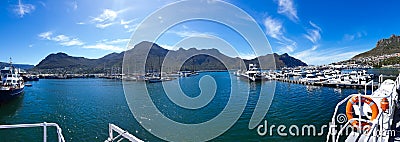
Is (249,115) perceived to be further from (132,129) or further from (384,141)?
(384,141)

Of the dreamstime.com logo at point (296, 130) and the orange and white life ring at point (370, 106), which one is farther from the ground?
the orange and white life ring at point (370, 106)

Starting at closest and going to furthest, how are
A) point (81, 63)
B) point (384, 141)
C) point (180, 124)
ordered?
point (384, 141), point (180, 124), point (81, 63)

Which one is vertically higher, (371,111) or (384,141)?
(371,111)

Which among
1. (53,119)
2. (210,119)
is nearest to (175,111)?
(210,119)

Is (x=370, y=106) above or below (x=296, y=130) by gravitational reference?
above

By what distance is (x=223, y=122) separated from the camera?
44.0 feet

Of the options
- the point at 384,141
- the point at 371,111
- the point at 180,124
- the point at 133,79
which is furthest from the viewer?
the point at 133,79

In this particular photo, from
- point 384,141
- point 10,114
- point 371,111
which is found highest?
point 371,111

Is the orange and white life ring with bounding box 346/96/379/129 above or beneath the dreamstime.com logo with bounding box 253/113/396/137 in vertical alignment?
above

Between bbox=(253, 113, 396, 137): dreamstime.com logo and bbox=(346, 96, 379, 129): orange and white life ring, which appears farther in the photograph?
bbox=(253, 113, 396, 137): dreamstime.com logo

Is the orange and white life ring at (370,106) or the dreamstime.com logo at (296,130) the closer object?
the orange and white life ring at (370,106)

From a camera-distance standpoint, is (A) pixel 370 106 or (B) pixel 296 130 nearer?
(A) pixel 370 106

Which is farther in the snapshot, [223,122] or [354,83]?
[354,83]

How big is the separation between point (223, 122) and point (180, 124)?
233 cm
